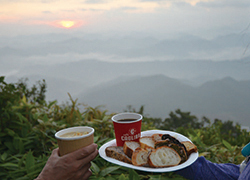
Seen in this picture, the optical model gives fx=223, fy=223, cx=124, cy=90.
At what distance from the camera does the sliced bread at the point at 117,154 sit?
4.94 ft

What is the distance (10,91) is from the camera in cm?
282

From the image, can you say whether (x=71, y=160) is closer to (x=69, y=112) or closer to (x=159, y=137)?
(x=159, y=137)

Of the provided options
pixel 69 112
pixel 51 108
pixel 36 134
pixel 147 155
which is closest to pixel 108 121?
pixel 69 112

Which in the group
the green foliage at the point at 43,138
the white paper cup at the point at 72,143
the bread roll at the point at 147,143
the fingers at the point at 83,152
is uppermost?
the white paper cup at the point at 72,143

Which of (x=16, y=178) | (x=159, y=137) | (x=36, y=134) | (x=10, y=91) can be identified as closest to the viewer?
(x=159, y=137)

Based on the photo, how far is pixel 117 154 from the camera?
59.9 inches

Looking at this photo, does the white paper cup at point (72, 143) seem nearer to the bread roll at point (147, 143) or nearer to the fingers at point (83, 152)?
the fingers at point (83, 152)

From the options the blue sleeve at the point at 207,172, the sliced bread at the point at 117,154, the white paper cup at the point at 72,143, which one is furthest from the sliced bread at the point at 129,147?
the blue sleeve at the point at 207,172

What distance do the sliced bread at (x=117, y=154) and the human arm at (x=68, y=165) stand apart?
0.12m

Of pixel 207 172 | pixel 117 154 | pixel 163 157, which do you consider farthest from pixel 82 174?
pixel 207 172

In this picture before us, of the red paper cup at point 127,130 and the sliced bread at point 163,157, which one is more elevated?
the red paper cup at point 127,130

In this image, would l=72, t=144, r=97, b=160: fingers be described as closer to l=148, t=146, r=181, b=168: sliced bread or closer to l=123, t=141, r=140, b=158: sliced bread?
l=123, t=141, r=140, b=158: sliced bread

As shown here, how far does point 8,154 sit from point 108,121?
1.16 meters

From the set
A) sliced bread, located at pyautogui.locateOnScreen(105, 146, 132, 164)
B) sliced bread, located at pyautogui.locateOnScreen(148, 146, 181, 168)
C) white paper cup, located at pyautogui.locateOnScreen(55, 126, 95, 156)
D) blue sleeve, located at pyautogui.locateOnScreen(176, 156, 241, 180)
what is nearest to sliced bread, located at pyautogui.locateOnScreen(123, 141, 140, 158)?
sliced bread, located at pyautogui.locateOnScreen(105, 146, 132, 164)
